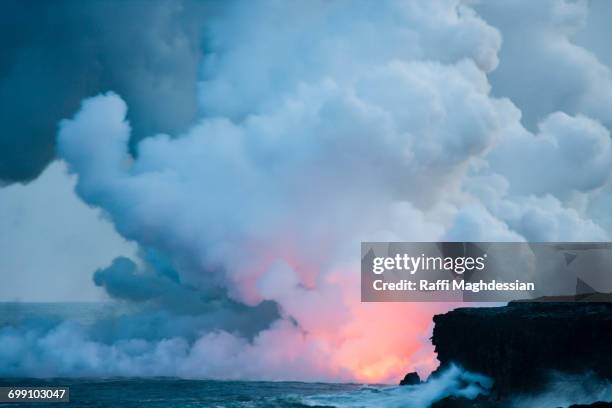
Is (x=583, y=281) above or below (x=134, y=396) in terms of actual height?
above

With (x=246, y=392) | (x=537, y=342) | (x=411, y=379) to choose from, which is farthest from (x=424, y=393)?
(x=246, y=392)

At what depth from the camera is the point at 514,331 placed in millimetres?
40250

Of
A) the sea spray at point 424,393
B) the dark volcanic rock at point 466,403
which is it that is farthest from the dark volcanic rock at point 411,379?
the dark volcanic rock at point 466,403

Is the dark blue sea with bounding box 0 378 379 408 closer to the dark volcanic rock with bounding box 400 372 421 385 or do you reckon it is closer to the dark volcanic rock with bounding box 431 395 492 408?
the dark volcanic rock with bounding box 400 372 421 385

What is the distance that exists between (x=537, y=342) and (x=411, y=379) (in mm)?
12469

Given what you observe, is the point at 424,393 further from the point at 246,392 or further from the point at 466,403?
the point at 246,392

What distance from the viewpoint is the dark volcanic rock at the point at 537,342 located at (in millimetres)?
38375

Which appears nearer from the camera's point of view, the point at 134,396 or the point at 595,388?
the point at 595,388

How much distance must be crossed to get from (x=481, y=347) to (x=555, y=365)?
4403mm

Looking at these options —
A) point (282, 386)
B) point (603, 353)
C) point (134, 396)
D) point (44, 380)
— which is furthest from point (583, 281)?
point (44, 380)

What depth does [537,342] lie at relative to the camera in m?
39.6

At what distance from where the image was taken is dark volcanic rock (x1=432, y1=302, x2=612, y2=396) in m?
38.4

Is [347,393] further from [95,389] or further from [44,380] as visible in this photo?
[44,380]

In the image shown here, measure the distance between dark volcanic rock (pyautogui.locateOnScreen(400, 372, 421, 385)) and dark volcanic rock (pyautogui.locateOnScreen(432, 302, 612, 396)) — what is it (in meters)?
7.39
